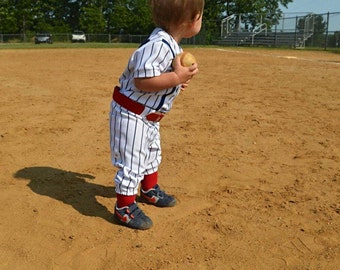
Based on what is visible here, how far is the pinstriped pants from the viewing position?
7.86ft

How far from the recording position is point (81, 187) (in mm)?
3088

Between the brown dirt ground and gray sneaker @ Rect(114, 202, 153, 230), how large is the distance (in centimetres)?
4

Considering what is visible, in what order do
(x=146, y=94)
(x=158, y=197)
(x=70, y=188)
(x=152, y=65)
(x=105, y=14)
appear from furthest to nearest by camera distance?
(x=105, y=14), (x=70, y=188), (x=158, y=197), (x=146, y=94), (x=152, y=65)

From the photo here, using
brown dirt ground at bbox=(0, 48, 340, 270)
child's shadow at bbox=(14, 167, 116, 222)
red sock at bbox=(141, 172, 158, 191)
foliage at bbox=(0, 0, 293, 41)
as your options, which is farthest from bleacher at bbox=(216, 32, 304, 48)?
red sock at bbox=(141, 172, 158, 191)

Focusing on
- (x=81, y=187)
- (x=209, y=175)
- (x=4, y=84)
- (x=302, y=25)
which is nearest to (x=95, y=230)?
(x=81, y=187)

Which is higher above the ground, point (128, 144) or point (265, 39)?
point (265, 39)

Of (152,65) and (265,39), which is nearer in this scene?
(152,65)

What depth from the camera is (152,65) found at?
7.08 ft

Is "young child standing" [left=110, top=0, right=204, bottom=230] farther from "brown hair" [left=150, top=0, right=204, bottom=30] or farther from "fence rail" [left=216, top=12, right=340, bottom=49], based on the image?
"fence rail" [left=216, top=12, right=340, bottom=49]

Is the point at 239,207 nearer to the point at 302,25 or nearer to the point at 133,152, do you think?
the point at 133,152

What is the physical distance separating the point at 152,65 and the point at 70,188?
1374 mm

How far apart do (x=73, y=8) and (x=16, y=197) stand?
56828mm

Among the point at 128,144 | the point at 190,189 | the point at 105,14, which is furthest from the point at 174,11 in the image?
the point at 105,14

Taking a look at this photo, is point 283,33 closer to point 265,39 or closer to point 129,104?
point 265,39
